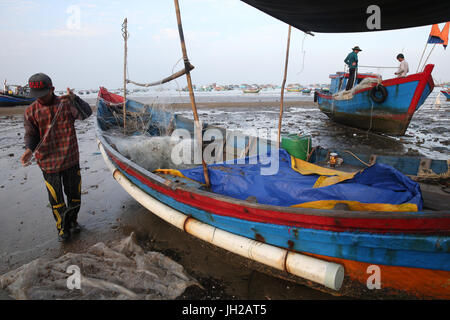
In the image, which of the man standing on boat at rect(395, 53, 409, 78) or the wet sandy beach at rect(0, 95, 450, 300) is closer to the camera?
the wet sandy beach at rect(0, 95, 450, 300)

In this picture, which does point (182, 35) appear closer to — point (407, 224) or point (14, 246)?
point (407, 224)

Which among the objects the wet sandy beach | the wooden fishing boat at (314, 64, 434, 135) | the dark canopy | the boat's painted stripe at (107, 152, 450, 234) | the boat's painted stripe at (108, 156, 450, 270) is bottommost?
the wet sandy beach

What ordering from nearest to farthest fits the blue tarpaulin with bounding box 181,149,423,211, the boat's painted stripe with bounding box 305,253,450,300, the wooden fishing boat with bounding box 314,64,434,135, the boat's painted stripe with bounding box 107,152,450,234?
the boat's painted stripe with bounding box 107,152,450,234 → the boat's painted stripe with bounding box 305,253,450,300 → the blue tarpaulin with bounding box 181,149,423,211 → the wooden fishing boat with bounding box 314,64,434,135

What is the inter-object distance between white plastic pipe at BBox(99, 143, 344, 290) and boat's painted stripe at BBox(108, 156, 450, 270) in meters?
0.08

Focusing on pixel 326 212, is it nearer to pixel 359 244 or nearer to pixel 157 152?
pixel 359 244

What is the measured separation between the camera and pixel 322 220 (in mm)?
2055

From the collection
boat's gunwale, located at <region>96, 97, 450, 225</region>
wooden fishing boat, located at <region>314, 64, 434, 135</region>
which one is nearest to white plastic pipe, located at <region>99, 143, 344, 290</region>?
boat's gunwale, located at <region>96, 97, 450, 225</region>

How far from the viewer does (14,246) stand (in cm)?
341

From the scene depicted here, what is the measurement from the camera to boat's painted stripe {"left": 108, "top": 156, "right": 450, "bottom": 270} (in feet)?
5.97

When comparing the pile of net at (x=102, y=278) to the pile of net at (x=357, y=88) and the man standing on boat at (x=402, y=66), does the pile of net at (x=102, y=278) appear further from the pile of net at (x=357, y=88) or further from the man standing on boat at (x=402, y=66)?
the man standing on boat at (x=402, y=66)

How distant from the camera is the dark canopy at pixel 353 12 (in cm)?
314

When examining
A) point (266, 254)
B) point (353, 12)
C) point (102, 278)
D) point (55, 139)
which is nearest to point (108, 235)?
point (102, 278)

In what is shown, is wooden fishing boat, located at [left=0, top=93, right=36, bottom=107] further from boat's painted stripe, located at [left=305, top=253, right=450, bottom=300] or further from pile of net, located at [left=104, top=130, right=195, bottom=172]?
boat's painted stripe, located at [left=305, top=253, right=450, bottom=300]
